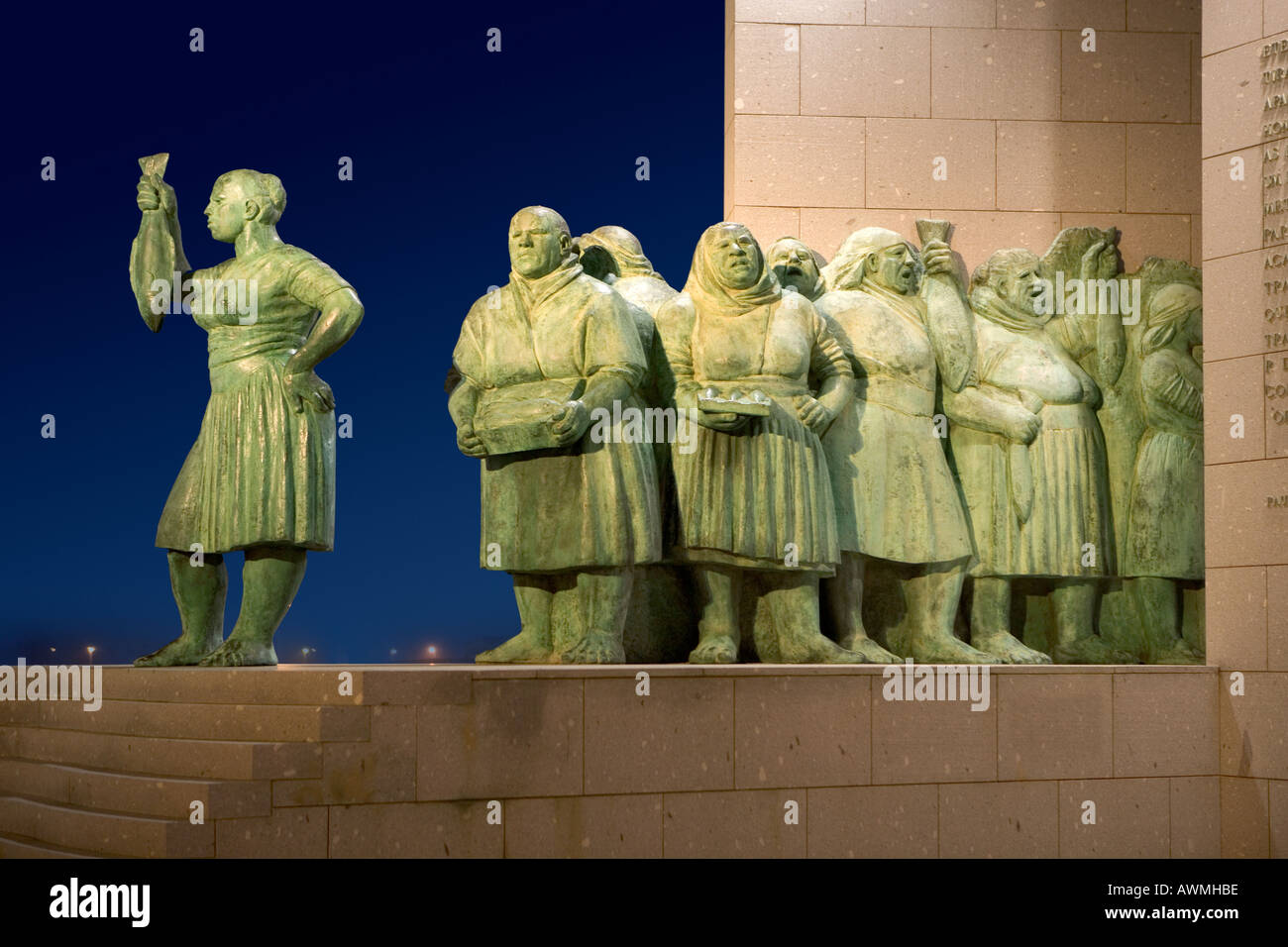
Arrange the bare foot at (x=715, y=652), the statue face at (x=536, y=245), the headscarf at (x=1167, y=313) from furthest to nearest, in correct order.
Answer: the headscarf at (x=1167, y=313) → the statue face at (x=536, y=245) → the bare foot at (x=715, y=652)

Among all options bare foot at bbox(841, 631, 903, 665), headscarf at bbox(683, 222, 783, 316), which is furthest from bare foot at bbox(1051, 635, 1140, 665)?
headscarf at bbox(683, 222, 783, 316)

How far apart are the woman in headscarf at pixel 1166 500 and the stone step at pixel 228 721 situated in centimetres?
462

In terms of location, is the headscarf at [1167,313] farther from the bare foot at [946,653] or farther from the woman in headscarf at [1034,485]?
the bare foot at [946,653]

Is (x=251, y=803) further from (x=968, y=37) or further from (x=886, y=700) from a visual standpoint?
(x=968, y=37)

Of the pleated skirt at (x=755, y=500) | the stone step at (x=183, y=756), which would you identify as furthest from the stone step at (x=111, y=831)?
the pleated skirt at (x=755, y=500)

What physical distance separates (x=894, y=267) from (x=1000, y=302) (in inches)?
31.0

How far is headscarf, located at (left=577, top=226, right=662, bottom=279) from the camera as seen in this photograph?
928 centimetres

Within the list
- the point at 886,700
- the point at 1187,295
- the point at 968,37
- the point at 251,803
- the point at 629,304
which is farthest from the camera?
the point at 968,37

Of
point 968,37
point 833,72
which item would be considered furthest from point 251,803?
point 968,37

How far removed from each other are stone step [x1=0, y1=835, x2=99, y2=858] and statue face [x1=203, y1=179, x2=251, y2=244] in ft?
9.91

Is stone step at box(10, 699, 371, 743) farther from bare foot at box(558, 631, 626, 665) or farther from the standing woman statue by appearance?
bare foot at box(558, 631, 626, 665)

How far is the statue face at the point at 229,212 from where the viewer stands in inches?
331

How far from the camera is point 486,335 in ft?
27.6

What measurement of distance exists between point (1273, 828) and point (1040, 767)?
1163 millimetres
